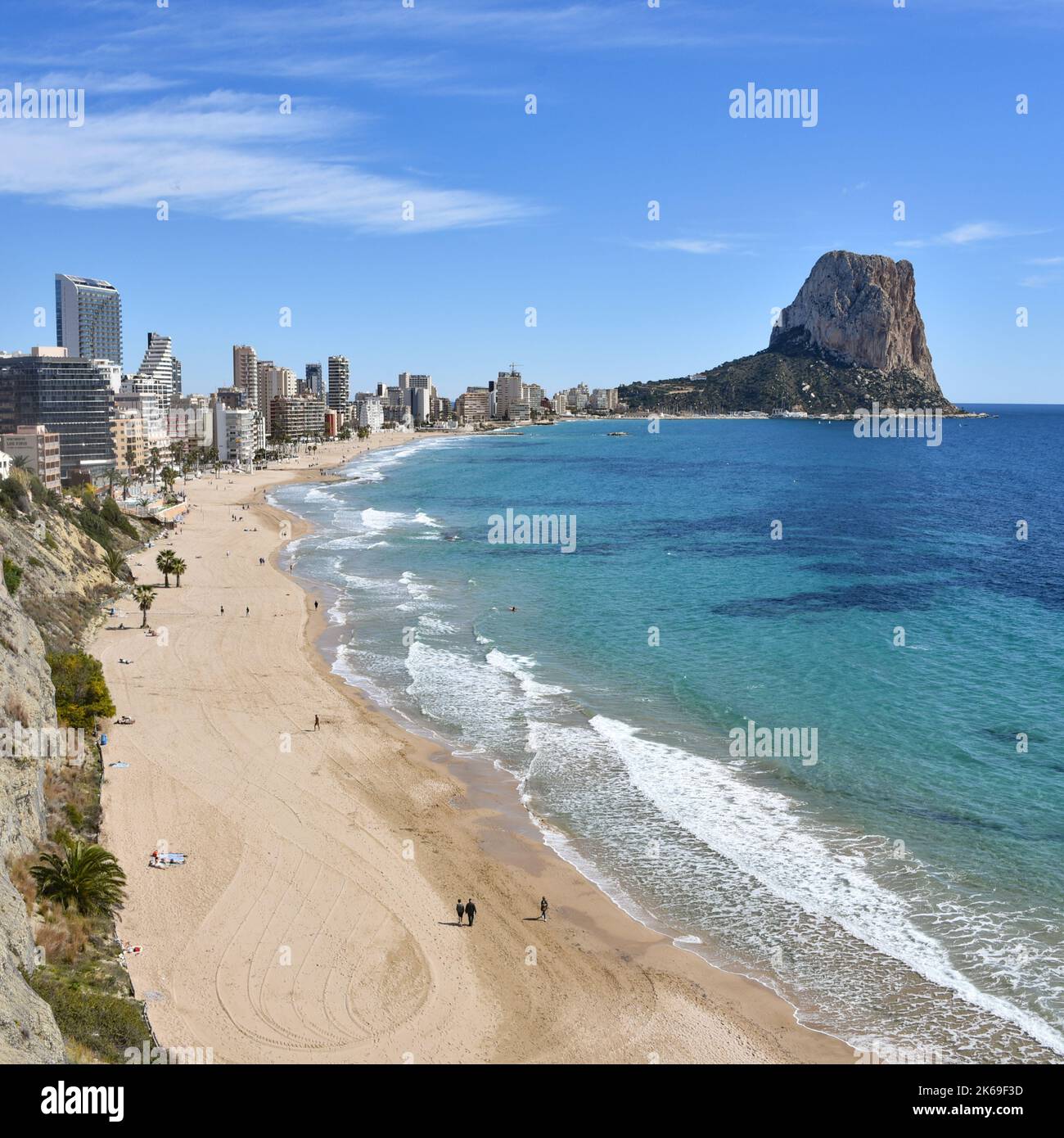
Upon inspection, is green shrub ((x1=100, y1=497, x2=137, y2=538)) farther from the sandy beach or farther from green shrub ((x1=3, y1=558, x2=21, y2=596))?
the sandy beach

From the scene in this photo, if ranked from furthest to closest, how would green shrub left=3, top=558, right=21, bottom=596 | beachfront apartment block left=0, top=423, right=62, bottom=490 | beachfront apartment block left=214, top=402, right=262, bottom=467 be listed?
1. beachfront apartment block left=214, top=402, right=262, bottom=467
2. beachfront apartment block left=0, top=423, right=62, bottom=490
3. green shrub left=3, top=558, right=21, bottom=596

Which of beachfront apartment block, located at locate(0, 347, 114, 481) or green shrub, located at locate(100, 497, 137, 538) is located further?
beachfront apartment block, located at locate(0, 347, 114, 481)

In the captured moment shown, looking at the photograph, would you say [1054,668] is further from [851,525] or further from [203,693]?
[851,525]

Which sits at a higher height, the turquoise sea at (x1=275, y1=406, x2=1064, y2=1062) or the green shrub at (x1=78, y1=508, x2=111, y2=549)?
the green shrub at (x1=78, y1=508, x2=111, y2=549)

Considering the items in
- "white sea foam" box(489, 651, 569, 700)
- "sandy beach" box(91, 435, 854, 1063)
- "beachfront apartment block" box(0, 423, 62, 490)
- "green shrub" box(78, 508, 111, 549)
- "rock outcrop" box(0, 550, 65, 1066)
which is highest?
"beachfront apartment block" box(0, 423, 62, 490)

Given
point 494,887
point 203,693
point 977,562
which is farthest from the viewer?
point 977,562

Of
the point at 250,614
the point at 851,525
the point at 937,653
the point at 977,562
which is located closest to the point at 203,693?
the point at 250,614

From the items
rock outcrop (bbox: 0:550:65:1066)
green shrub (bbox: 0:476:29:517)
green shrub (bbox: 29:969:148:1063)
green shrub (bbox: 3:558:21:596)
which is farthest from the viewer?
green shrub (bbox: 0:476:29:517)

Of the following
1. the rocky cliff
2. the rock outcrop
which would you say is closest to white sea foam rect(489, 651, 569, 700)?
the rocky cliff

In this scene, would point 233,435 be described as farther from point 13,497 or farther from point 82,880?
point 82,880
